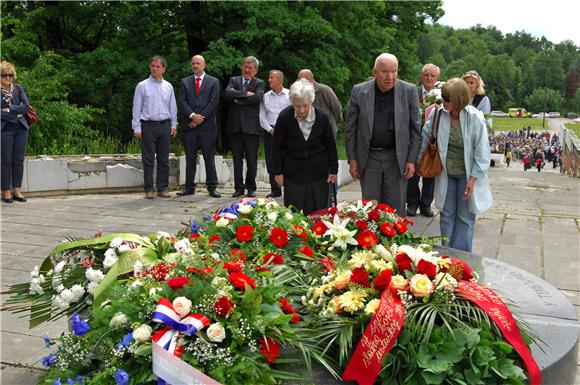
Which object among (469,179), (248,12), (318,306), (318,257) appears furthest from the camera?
(248,12)

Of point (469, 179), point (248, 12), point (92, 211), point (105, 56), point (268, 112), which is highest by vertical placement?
point (248, 12)

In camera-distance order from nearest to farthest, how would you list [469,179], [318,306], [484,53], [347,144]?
[318,306], [469,179], [347,144], [484,53]

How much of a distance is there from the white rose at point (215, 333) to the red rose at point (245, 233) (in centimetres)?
145

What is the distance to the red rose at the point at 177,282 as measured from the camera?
2.67 m

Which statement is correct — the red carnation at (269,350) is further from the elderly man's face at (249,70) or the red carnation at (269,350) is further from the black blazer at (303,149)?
the elderly man's face at (249,70)

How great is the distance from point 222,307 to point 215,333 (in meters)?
0.13

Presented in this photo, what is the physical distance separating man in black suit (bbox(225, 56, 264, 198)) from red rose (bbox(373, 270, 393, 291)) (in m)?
6.76

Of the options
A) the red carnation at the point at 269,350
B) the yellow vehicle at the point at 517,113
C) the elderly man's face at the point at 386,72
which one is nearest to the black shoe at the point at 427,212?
the elderly man's face at the point at 386,72

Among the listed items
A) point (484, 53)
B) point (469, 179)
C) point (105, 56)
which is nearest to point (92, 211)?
point (469, 179)

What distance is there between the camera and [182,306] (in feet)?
8.33

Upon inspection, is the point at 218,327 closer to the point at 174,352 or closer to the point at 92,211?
the point at 174,352

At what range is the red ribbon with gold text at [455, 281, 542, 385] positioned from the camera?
2684mm

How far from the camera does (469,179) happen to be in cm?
564

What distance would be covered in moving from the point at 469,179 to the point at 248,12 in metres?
12.4
